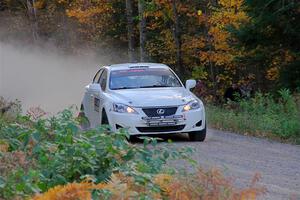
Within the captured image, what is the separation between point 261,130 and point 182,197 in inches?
496

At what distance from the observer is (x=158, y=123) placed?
15188 mm

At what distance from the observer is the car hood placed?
15.3m

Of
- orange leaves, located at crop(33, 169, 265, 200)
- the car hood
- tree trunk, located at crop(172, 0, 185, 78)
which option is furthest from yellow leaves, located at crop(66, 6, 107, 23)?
orange leaves, located at crop(33, 169, 265, 200)

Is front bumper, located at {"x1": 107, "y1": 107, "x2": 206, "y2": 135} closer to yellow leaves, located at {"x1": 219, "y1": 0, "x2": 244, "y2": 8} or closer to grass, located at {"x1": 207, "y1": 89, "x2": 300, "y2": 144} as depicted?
grass, located at {"x1": 207, "y1": 89, "x2": 300, "y2": 144}

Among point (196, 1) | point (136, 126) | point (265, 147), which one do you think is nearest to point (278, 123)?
point (265, 147)

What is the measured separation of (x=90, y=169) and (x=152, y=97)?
30.0 ft

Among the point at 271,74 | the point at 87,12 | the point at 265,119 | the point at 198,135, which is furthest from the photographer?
the point at 87,12

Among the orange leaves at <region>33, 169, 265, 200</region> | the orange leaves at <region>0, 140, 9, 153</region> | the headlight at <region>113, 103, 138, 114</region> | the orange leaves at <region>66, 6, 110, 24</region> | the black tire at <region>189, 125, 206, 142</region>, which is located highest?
the orange leaves at <region>33, 169, 265, 200</region>

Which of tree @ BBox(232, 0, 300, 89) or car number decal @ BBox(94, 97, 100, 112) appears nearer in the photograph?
car number decal @ BBox(94, 97, 100, 112)

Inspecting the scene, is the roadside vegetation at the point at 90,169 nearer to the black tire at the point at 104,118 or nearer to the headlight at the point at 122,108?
the headlight at the point at 122,108

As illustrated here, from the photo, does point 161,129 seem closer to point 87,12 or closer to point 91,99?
point 91,99

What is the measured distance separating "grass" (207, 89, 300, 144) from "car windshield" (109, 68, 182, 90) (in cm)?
225

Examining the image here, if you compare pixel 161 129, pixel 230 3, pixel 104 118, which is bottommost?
pixel 161 129

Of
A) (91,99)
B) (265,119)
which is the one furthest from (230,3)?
(91,99)
